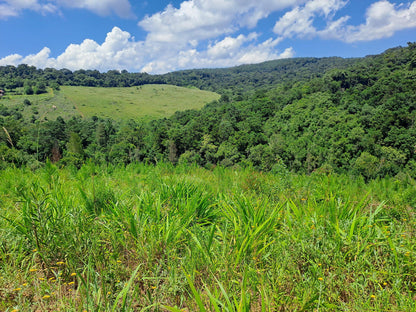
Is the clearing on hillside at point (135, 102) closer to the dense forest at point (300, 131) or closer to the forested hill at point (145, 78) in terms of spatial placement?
the dense forest at point (300, 131)

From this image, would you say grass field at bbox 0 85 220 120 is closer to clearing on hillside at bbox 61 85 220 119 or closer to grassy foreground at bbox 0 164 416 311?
clearing on hillside at bbox 61 85 220 119

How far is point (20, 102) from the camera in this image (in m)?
72.3

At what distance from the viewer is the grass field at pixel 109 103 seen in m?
70.5

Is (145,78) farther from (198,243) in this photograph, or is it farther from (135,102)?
(198,243)

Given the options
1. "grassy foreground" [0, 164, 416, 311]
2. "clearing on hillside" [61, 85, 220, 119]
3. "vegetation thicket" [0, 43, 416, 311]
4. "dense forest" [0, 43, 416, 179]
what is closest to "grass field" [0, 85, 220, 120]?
"clearing on hillside" [61, 85, 220, 119]

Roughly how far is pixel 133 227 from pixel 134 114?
9203 cm

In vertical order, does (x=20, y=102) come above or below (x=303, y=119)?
above

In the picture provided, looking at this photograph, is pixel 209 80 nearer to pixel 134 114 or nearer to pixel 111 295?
pixel 134 114

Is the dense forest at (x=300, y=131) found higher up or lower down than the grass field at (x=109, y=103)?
lower down

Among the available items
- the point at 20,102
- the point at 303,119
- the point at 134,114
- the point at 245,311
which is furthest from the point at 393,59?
the point at 20,102

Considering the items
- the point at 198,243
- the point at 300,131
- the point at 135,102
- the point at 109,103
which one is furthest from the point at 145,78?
the point at 198,243

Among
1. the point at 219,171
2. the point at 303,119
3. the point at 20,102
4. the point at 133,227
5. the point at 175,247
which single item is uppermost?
the point at 20,102

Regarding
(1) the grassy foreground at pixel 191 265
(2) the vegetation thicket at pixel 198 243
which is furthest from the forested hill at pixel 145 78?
(1) the grassy foreground at pixel 191 265

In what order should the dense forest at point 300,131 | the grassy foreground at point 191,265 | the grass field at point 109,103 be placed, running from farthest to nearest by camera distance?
the grass field at point 109,103, the dense forest at point 300,131, the grassy foreground at point 191,265
